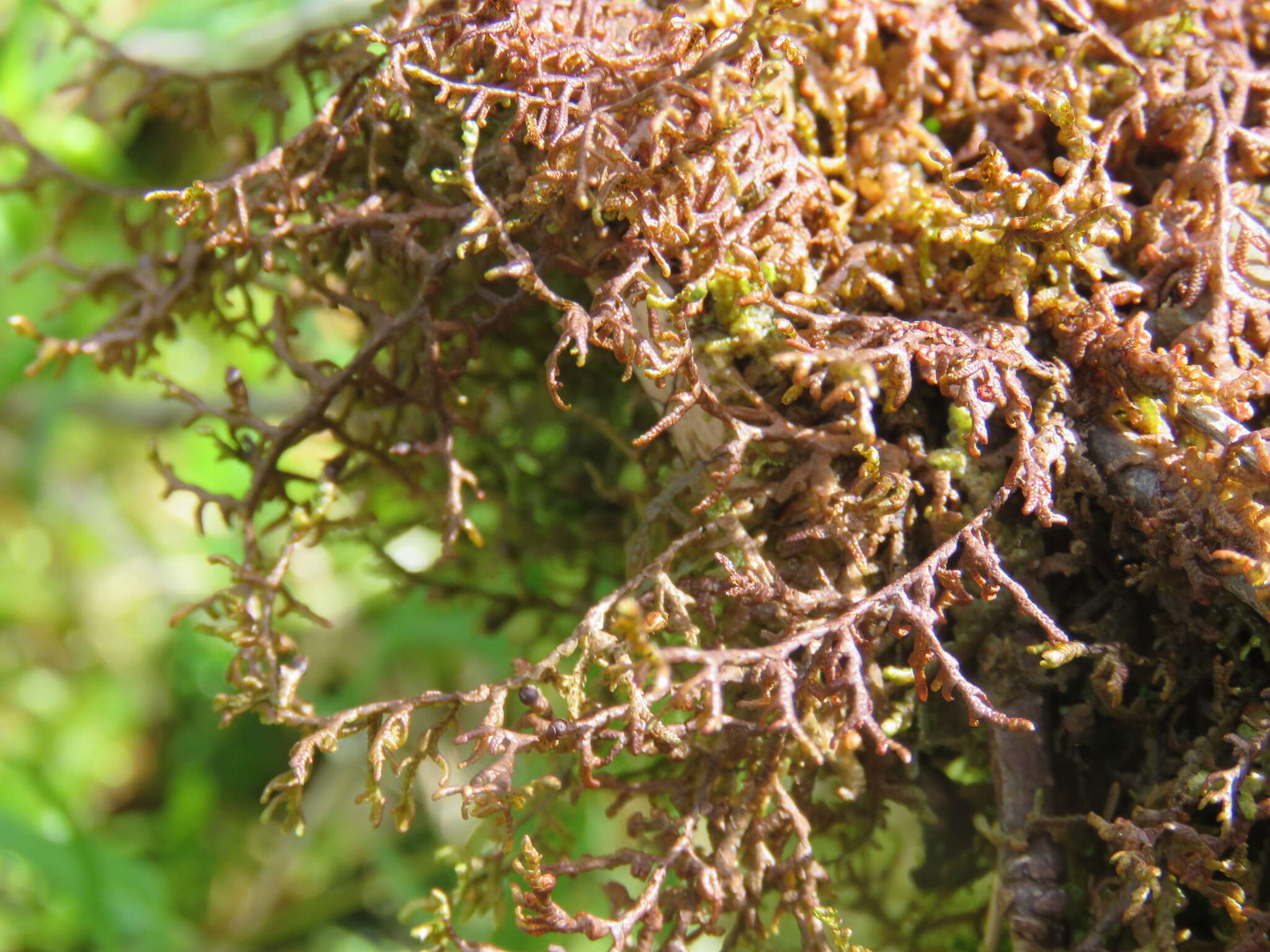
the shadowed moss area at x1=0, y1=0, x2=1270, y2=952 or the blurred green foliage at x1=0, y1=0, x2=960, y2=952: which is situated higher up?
the shadowed moss area at x1=0, y1=0, x2=1270, y2=952

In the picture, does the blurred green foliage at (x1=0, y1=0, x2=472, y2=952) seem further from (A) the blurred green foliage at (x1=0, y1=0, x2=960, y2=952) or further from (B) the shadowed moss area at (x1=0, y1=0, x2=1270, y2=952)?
(B) the shadowed moss area at (x1=0, y1=0, x2=1270, y2=952)

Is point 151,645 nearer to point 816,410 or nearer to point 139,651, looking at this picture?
point 139,651

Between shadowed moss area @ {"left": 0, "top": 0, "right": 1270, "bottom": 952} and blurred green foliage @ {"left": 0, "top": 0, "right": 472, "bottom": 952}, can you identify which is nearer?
shadowed moss area @ {"left": 0, "top": 0, "right": 1270, "bottom": 952}

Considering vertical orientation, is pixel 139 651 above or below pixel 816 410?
below

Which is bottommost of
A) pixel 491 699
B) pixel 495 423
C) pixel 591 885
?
pixel 591 885

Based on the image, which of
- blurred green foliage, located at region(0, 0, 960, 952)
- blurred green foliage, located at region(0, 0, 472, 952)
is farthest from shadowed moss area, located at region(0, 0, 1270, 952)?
blurred green foliage, located at region(0, 0, 472, 952)

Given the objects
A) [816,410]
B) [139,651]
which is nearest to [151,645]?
[139,651]

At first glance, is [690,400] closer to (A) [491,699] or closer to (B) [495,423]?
(A) [491,699]

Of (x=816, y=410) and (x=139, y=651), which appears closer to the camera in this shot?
(x=816, y=410)

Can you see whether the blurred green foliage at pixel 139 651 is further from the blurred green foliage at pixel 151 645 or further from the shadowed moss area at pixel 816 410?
the shadowed moss area at pixel 816 410

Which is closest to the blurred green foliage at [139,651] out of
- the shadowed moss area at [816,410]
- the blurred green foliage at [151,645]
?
the blurred green foliage at [151,645]

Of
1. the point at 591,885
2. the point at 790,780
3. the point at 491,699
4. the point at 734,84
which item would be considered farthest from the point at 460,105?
the point at 591,885
